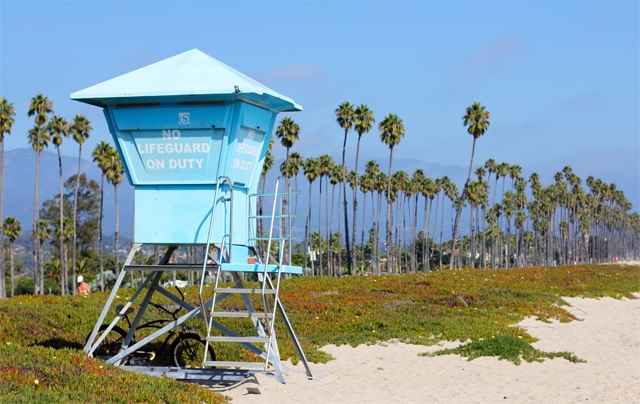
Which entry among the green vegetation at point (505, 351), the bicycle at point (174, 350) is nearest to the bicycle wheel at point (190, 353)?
the bicycle at point (174, 350)

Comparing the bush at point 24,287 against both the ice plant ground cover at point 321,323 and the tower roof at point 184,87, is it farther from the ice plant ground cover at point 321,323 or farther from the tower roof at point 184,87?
the tower roof at point 184,87

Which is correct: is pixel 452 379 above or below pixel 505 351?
below

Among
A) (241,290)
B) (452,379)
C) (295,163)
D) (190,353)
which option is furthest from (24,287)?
(241,290)

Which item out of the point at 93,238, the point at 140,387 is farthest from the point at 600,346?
the point at 93,238

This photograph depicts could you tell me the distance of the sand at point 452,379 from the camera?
12.3m

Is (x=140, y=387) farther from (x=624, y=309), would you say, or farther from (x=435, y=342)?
(x=624, y=309)

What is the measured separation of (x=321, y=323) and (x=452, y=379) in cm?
726

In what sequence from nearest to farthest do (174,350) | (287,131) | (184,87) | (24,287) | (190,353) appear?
(184,87), (174,350), (190,353), (287,131), (24,287)

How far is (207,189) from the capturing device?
1230 cm

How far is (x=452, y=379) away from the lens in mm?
13953

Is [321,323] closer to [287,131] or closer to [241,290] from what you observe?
[241,290]

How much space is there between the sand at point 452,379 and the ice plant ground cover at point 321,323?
66cm

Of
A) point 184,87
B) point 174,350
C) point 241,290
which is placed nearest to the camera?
point 241,290

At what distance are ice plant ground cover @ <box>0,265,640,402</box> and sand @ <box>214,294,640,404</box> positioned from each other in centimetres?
66
